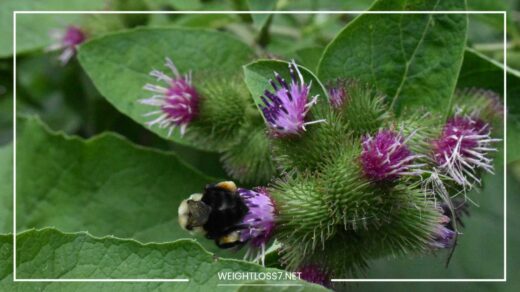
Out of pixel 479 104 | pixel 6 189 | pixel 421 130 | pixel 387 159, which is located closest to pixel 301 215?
pixel 387 159

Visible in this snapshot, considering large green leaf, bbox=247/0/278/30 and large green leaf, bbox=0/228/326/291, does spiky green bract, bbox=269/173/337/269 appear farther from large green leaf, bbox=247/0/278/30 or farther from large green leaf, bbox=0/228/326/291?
large green leaf, bbox=247/0/278/30

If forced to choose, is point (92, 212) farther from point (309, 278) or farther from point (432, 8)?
point (432, 8)

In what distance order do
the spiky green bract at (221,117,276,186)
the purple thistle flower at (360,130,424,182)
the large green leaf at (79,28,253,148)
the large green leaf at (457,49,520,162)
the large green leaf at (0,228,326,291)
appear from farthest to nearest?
the large green leaf at (79,28,253,148)
the large green leaf at (457,49,520,162)
the spiky green bract at (221,117,276,186)
the large green leaf at (0,228,326,291)
the purple thistle flower at (360,130,424,182)

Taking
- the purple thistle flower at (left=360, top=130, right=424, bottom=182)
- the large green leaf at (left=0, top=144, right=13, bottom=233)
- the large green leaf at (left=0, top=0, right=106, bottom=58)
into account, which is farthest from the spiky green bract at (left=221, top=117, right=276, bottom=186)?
the large green leaf at (left=0, top=0, right=106, bottom=58)

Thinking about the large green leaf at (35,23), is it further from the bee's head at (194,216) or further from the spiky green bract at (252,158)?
the bee's head at (194,216)

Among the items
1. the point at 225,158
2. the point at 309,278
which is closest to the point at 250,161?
the point at 225,158

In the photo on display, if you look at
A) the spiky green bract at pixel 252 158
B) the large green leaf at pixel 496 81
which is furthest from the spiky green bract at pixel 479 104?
the spiky green bract at pixel 252 158

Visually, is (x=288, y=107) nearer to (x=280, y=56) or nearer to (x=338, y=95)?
(x=338, y=95)
